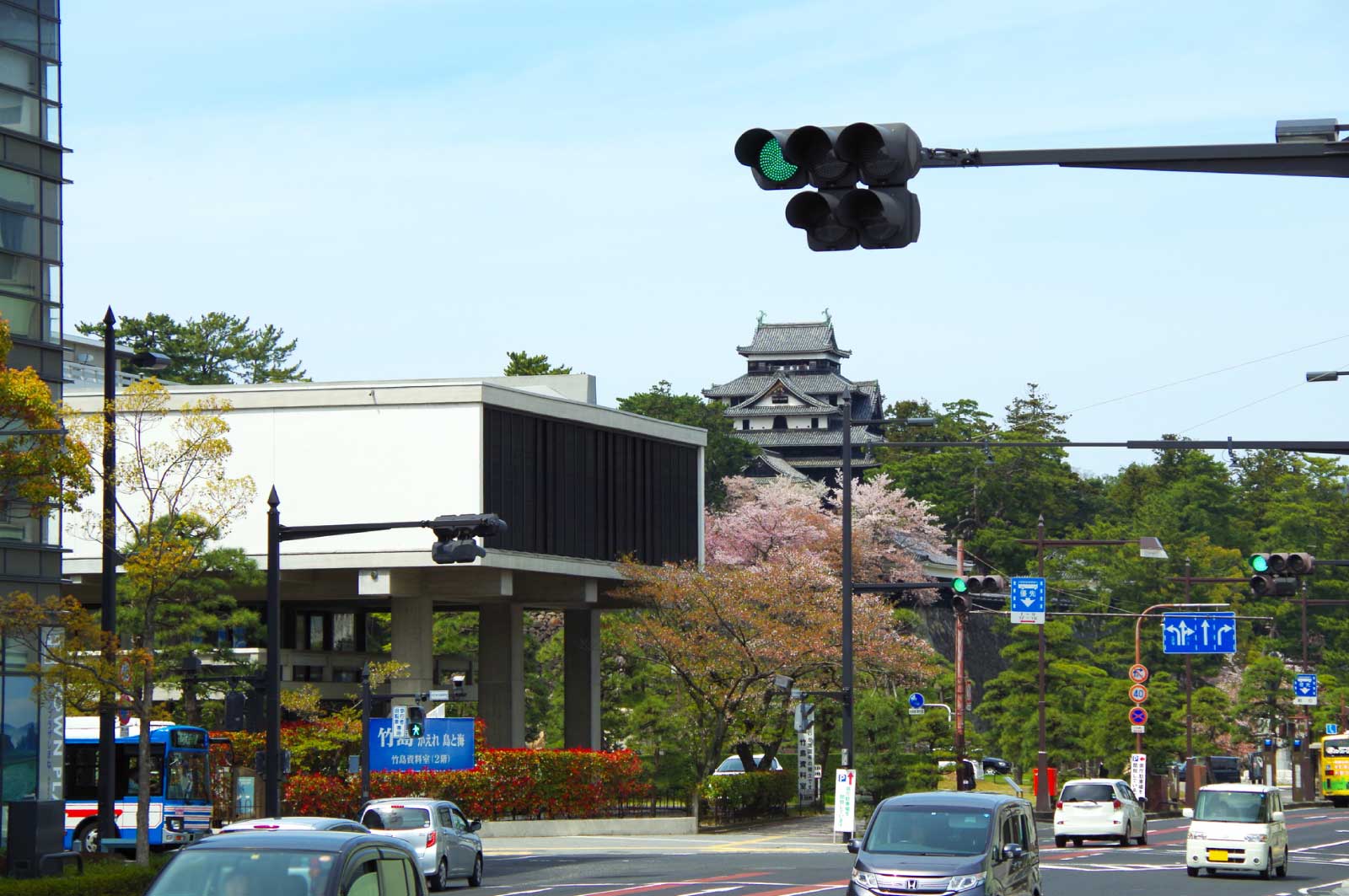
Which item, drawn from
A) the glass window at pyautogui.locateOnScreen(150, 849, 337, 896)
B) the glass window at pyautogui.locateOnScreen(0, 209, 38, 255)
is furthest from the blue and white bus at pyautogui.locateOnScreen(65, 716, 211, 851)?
the glass window at pyautogui.locateOnScreen(150, 849, 337, 896)

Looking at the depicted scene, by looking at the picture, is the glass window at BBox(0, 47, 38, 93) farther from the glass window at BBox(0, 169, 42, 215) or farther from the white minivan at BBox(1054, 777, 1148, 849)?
the white minivan at BBox(1054, 777, 1148, 849)

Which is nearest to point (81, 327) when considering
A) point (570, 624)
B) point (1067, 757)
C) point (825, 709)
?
point (570, 624)

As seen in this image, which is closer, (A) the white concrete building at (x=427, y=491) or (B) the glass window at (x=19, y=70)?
(B) the glass window at (x=19, y=70)

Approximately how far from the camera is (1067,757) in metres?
60.2

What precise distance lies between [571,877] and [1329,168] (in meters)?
23.7

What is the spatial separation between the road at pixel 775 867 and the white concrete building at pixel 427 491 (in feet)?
25.9

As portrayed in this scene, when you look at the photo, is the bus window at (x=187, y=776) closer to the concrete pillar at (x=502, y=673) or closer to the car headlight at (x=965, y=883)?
the concrete pillar at (x=502, y=673)

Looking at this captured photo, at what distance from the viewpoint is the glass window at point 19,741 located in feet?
98.7

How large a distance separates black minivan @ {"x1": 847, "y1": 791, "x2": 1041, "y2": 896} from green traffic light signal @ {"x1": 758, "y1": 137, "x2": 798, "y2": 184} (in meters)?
11.0

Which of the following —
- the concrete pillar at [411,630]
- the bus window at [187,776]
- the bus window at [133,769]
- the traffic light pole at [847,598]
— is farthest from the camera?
the concrete pillar at [411,630]

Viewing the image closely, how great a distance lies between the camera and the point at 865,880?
1767 centimetres

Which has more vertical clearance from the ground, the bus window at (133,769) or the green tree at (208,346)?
the green tree at (208,346)

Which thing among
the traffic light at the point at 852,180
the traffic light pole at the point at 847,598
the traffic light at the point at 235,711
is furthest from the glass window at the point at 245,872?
the traffic light pole at the point at 847,598

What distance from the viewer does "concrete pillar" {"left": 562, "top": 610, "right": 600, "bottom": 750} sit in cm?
5556
